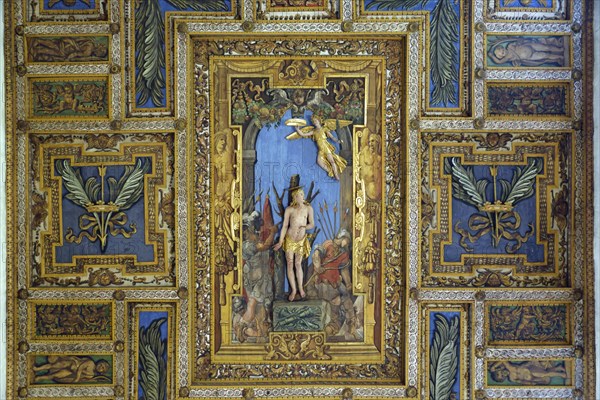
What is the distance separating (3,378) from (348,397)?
186 inches

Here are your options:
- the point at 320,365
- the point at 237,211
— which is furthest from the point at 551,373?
the point at 237,211

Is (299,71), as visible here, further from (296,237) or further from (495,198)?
(495,198)

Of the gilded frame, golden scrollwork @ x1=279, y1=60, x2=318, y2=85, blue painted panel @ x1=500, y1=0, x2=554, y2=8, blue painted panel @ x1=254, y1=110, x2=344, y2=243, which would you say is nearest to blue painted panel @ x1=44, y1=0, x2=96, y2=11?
the gilded frame

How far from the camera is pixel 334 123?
8023 millimetres

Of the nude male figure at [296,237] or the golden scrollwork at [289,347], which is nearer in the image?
the nude male figure at [296,237]

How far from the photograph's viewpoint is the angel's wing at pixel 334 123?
26.3ft

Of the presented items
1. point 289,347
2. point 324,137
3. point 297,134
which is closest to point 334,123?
point 324,137

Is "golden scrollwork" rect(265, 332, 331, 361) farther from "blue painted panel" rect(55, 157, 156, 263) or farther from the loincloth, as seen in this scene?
"blue painted panel" rect(55, 157, 156, 263)

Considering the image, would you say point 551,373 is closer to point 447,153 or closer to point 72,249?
point 447,153

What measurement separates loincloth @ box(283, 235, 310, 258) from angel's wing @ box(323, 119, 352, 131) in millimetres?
1596

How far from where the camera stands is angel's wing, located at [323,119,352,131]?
8016 millimetres

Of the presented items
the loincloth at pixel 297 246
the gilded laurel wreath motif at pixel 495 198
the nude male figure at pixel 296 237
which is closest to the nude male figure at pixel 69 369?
the nude male figure at pixel 296 237

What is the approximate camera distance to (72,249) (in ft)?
26.1

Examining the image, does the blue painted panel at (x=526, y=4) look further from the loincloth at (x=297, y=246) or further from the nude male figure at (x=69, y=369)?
the nude male figure at (x=69, y=369)
